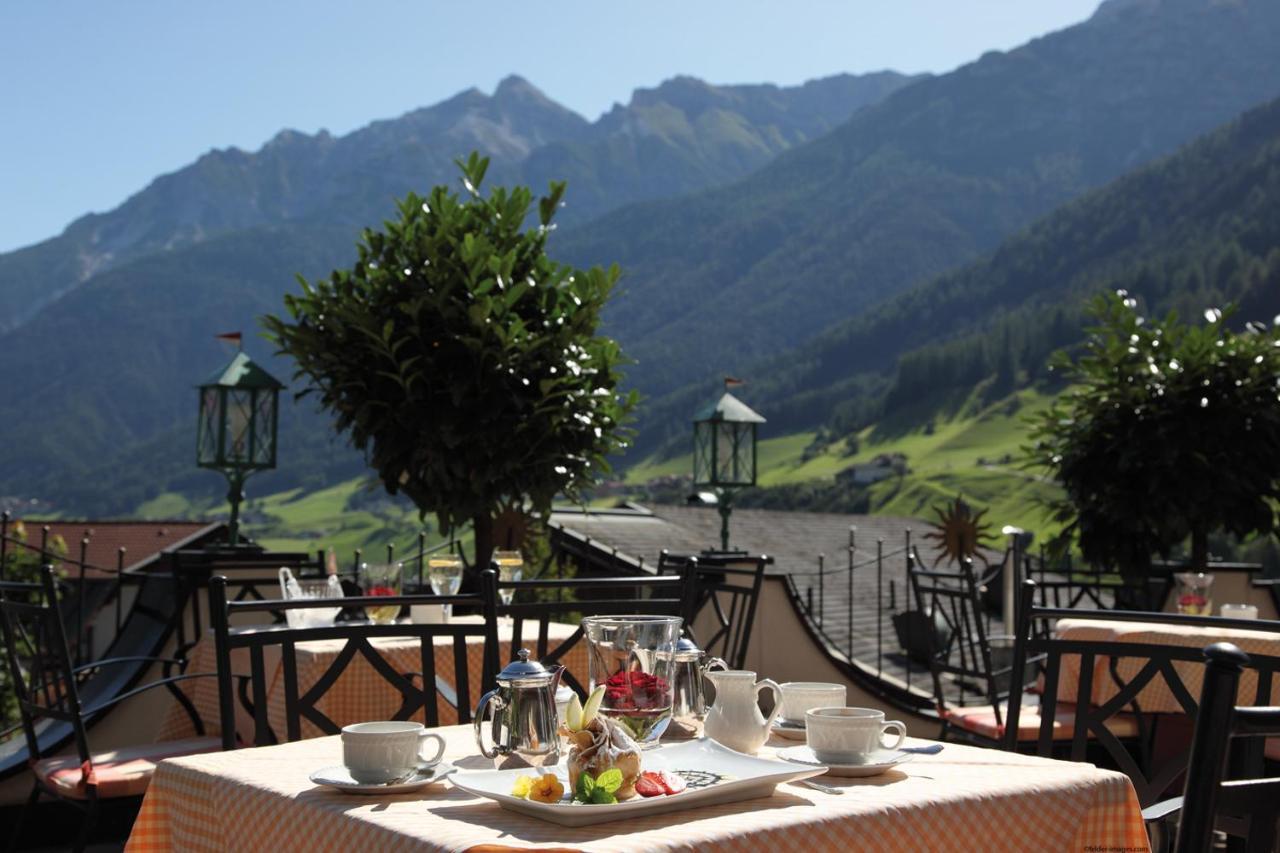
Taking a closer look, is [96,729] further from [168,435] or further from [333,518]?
[168,435]

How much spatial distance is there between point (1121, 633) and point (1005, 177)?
176m

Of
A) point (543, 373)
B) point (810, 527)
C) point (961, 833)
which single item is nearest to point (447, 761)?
point (961, 833)

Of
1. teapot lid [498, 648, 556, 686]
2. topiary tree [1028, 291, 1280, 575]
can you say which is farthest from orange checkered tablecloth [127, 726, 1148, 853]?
topiary tree [1028, 291, 1280, 575]

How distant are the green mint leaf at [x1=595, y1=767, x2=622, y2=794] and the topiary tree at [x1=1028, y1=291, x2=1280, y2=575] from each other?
6.23m

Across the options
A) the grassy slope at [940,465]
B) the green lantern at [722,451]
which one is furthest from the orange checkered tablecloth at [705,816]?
the grassy slope at [940,465]

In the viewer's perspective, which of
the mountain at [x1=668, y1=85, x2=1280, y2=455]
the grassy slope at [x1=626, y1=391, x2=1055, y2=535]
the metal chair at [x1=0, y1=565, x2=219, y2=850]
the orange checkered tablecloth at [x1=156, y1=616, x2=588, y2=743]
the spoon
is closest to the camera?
the spoon

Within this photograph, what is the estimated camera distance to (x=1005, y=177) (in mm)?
170500

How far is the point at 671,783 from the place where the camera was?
59.9 inches

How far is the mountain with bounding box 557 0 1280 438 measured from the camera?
491 feet

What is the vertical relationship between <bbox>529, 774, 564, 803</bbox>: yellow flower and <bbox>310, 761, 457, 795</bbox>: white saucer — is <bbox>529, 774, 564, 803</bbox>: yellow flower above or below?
above

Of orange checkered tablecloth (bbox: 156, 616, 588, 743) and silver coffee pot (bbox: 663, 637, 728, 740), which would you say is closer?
silver coffee pot (bbox: 663, 637, 728, 740)

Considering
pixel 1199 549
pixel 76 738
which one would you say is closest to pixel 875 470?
pixel 1199 549

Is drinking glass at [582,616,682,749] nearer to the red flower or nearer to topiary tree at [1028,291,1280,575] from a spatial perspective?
the red flower

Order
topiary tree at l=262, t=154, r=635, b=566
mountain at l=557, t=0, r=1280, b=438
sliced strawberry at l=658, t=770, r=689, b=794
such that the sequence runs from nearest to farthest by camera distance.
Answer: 1. sliced strawberry at l=658, t=770, r=689, b=794
2. topiary tree at l=262, t=154, r=635, b=566
3. mountain at l=557, t=0, r=1280, b=438
